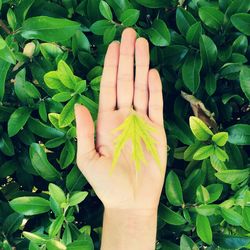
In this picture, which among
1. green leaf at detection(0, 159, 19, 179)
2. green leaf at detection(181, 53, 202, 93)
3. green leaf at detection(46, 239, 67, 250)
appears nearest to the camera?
green leaf at detection(46, 239, 67, 250)

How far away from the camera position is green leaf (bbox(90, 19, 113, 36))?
99cm

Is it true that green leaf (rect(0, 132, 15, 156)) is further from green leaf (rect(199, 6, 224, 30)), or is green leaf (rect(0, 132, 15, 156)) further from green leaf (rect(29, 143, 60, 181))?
green leaf (rect(199, 6, 224, 30))

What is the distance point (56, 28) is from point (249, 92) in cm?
45

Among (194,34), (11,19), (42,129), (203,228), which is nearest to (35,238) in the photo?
(42,129)

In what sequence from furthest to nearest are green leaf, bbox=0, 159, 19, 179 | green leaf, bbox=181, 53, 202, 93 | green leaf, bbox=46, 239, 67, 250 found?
green leaf, bbox=0, 159, 19, 179 → green leaf, bbox=181, 53, 202, 93 → green leaf, bbox=46, 239, 67, 250

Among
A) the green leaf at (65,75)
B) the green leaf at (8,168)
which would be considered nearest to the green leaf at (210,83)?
the green leaf at (65,75)

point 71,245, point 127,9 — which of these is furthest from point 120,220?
point 127,9

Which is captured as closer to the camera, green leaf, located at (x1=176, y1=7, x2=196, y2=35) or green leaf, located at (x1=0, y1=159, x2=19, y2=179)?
green leaf, located at (x1=176, y1=7, x2=196, y2=35)

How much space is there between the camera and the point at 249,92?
953 mm

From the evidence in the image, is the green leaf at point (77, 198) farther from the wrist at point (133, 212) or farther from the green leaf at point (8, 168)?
the green leaf at point (8, 168)

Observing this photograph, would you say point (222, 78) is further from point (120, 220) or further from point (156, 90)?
point (120, 220)

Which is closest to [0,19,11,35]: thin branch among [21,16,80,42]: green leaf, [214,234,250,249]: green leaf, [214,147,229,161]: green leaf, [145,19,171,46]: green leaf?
[21,16,80,42]: green leaf

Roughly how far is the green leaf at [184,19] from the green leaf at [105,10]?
161 mm

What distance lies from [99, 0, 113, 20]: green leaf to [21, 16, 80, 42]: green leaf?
11cm
